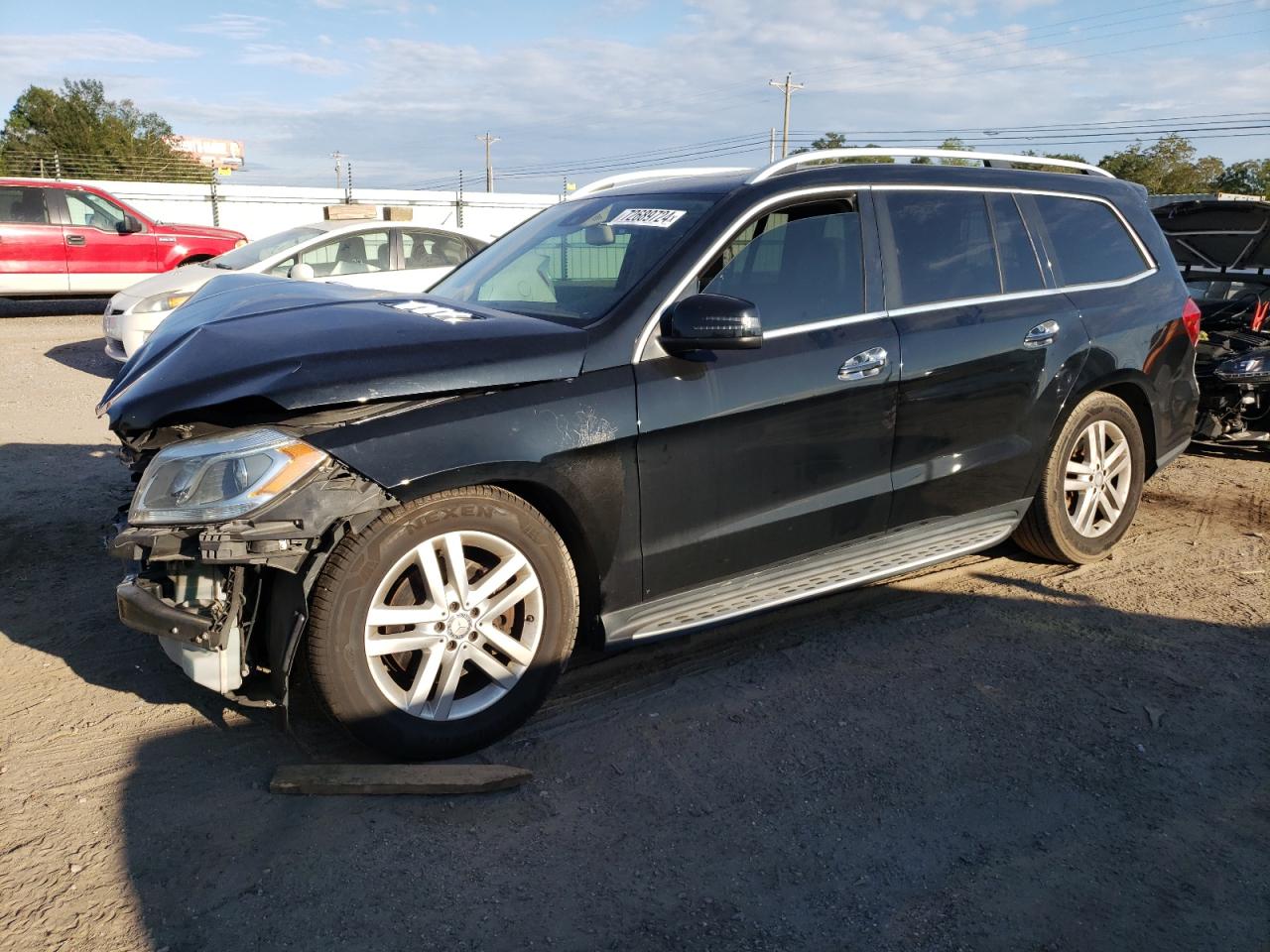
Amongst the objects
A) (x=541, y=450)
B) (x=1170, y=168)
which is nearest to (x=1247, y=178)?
(x=1170, y=168)

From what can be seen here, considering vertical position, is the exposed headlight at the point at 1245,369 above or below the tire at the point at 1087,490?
above

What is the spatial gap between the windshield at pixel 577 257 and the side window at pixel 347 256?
226 inches

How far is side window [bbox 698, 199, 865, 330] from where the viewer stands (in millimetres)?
3840

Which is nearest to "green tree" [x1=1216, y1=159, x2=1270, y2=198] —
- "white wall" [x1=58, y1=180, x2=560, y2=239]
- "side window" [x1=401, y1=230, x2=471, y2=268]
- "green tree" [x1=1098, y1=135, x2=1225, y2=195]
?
"green tree" [x1=1098, y1=135, x2=1225, y2=195]

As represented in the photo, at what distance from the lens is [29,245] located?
14.1 m

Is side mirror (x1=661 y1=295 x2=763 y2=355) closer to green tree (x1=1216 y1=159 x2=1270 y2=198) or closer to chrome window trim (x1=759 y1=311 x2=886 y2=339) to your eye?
chrome window trim (x1=759 y1=311 x2=886 y2=339)

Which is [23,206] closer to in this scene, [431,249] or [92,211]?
[92,211]

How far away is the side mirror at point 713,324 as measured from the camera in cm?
344

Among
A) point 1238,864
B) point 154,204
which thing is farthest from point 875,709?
point 154,204

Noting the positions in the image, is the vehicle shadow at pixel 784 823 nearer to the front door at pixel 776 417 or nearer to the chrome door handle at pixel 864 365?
the front door at pixel 776 417

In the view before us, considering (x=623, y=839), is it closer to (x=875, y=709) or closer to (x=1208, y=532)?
(x=875, y=709)

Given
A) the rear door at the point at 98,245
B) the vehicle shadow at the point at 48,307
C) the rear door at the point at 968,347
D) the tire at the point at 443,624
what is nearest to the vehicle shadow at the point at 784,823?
the tire at the point at 443,624

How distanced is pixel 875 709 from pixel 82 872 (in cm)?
258

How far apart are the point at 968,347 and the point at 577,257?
5.61 ft
